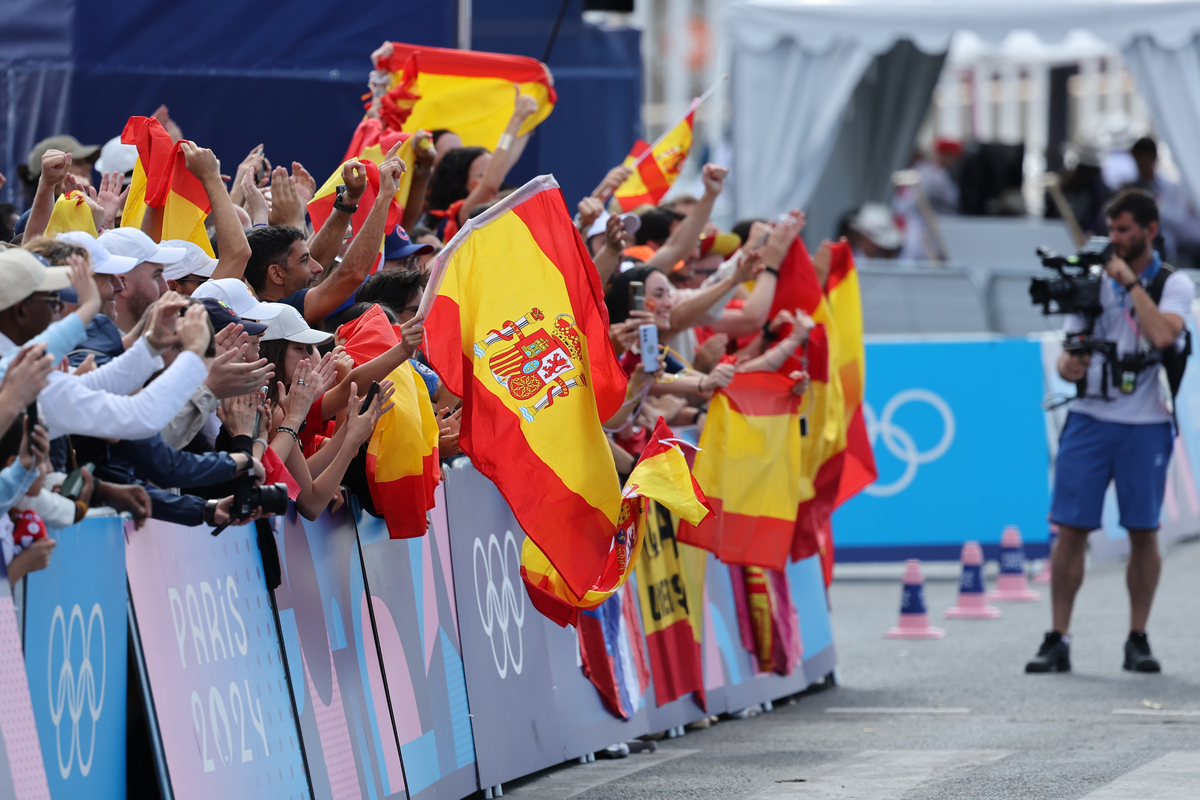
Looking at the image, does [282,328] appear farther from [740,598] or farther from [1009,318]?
[1009,318]

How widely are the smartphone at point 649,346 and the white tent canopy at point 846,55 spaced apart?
10674 mm

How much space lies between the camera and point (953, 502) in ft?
45.1

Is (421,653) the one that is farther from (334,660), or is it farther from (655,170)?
(655,170)

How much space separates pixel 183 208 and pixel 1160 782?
4222 millimetres

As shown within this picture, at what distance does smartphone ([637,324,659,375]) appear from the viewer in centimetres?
788

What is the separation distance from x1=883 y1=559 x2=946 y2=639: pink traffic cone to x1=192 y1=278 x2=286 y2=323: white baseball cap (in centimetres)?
636

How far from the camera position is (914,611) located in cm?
1140

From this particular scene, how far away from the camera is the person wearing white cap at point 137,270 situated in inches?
219

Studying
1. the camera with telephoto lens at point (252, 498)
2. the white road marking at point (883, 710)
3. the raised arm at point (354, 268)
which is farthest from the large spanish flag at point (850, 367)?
the camera with telephoto lens at point (252, 498)

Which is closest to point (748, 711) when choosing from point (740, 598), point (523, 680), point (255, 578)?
point (740, 598)

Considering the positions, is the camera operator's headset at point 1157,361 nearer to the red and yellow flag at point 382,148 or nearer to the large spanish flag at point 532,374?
the red and yellow flag at point 382,148

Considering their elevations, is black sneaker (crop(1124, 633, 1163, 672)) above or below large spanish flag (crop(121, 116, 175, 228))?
below

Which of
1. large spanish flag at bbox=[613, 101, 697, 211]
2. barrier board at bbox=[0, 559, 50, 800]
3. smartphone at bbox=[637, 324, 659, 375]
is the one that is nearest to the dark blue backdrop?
large spanish flag at bbox=[613, 101, 697, 211]

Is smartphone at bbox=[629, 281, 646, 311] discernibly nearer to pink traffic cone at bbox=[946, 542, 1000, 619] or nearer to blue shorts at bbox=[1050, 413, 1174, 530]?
blue shorts at bbox=[1050, 413, 1174, 530]
